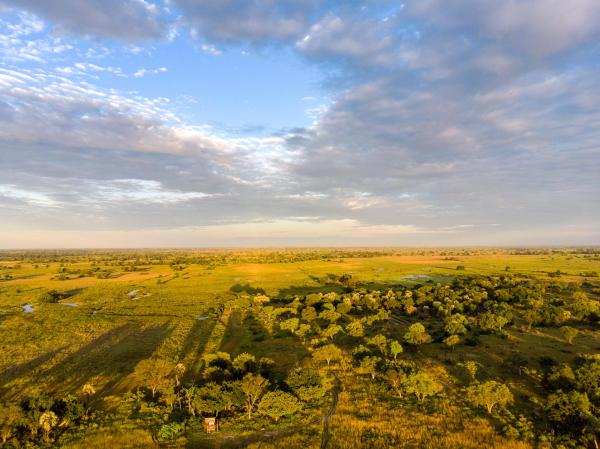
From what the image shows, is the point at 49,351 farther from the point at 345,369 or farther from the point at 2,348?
the point at 345,369

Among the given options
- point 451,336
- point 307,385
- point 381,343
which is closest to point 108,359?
point 307,385

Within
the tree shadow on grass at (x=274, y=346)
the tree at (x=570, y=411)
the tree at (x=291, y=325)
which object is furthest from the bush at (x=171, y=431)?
the tree at (x=291, y=325)

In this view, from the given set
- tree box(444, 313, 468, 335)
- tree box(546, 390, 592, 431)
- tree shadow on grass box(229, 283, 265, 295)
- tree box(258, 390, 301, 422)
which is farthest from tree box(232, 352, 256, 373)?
tree shadow on grass box(229, 283, 265, 295)

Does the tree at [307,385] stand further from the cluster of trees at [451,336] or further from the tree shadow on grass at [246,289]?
the tree shadow on grass at [246,289]

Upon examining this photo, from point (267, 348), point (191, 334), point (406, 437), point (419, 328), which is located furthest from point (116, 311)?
point (406, 437)

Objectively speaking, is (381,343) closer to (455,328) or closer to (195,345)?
(455,328)

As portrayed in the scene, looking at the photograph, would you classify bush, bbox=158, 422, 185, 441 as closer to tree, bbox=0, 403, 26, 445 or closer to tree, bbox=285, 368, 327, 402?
tree, bbox=285, 368, 327, 402
